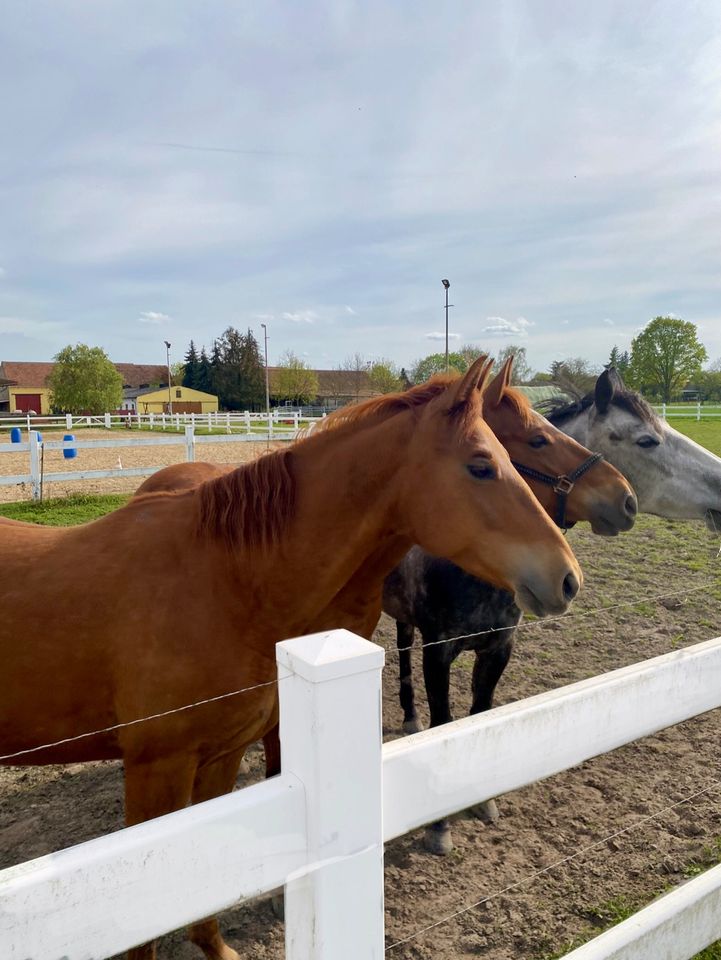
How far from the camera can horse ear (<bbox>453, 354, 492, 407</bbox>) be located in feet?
7.00

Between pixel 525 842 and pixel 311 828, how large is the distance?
7.71 ft

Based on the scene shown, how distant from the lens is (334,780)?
994 millimetres

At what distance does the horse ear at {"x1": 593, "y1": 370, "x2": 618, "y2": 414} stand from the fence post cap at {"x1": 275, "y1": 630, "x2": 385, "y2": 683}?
363 cm

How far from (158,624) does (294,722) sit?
1.19 m

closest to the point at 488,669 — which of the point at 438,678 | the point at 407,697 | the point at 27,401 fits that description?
the point at 438,678

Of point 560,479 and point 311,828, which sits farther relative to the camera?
point 560,479

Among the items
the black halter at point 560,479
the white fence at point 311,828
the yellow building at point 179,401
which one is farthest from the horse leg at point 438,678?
the yellow building at point 179,401

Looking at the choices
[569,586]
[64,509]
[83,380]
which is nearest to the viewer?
[569,586]

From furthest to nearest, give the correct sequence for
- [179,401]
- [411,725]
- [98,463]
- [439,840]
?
[179,401], [98,463], [411,725], [439,840]

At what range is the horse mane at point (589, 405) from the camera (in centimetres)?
425

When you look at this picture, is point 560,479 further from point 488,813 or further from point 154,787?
point 154,787

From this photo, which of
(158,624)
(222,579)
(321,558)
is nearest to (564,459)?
(321,558)

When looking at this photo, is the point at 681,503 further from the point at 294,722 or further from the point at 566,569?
the point at 294,722

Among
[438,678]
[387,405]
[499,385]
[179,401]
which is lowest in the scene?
[438,678]
